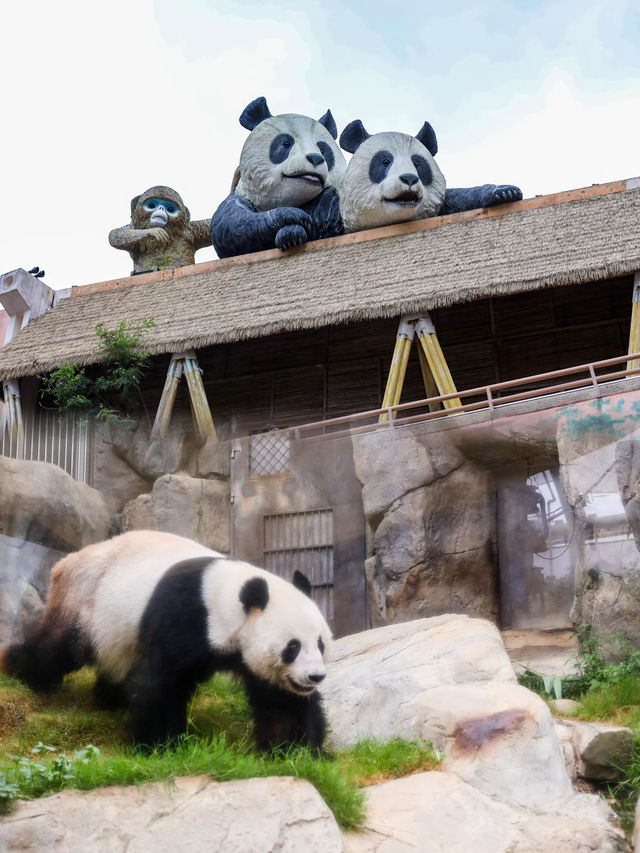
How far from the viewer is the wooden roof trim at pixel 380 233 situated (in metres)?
11.5

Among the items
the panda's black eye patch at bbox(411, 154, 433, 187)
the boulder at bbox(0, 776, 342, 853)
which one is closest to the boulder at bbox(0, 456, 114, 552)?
the boulder at bbox(0, 776, 342, 853)

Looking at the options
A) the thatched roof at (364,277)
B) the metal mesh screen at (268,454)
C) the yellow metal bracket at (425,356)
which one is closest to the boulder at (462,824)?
the metal mesh screen at (268,454)

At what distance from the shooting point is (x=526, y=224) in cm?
1110

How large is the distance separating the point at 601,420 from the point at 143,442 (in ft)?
16.1

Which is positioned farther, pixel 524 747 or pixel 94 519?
pixel 94 519

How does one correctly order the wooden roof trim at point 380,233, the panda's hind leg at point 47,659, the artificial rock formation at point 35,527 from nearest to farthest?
1. the panda's hind leg at point 47,659
2. the artificial rock formation at point 35,527
3. the wooden roof trim at point 380,233

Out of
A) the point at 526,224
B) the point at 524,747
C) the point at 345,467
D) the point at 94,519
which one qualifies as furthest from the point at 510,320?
the point at 524,747

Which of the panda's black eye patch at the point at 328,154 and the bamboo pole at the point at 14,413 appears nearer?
the bamboo pole at the point at 14,413

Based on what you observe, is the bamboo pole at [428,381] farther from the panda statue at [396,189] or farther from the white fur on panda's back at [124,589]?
the white fur on panda's back at [124,589]

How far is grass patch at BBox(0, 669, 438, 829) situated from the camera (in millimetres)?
4770

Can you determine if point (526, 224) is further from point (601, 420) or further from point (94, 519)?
point (94, 519)

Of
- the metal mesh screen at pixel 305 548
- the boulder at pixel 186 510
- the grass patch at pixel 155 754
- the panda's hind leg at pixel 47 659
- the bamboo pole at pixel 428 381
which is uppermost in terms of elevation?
the bamboo pole at pixel 428 381

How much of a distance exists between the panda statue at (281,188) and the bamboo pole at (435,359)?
9.92 ft

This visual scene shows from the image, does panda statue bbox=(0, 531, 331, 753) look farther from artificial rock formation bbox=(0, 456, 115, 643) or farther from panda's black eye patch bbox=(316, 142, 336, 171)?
A: panda's black eye patch bbox=(316, 142, 336, 171)
